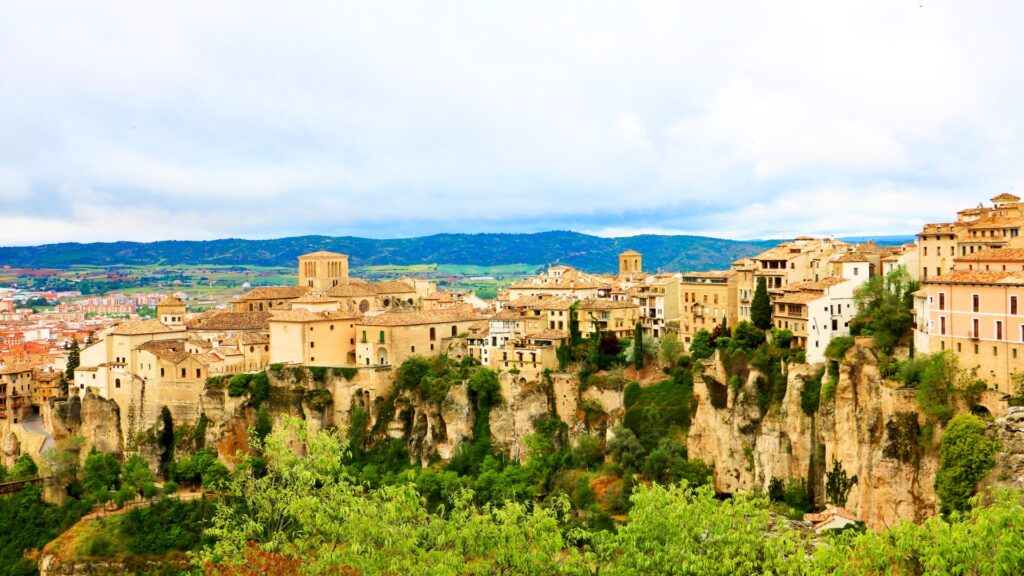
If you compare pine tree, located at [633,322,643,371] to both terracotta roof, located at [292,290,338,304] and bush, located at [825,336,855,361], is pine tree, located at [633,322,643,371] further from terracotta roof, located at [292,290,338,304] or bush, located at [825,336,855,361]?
terracotta roof, located at [292,290,338,304]

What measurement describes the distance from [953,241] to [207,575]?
44572 millimetres

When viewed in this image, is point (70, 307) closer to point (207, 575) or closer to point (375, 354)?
point (375, 354)

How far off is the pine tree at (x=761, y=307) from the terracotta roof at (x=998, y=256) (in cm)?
1145

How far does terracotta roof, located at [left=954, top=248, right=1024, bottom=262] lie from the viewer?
49125mm

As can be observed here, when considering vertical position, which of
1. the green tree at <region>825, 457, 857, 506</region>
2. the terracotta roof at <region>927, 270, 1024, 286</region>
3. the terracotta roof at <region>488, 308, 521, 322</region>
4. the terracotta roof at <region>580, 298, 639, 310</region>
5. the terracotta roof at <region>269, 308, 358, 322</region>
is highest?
the terracotta roof at <region>927, 270, 1024, 286</region>

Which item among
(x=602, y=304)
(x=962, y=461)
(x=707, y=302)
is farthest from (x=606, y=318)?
(x=962, y=461)

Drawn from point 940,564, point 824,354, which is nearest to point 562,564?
point 940,564

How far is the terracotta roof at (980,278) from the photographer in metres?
45.8

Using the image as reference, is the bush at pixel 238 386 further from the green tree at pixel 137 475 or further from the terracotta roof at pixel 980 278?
the terracotta roof at pixel 980 278

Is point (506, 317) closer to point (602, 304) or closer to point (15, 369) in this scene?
point (602, 304)

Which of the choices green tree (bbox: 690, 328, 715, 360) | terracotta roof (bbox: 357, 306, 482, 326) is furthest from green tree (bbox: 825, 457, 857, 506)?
terracotta roof (bbox: 357, 306, 482, 326)

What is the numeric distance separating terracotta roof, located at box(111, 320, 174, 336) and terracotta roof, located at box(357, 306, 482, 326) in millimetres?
15105

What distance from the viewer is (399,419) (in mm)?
69812

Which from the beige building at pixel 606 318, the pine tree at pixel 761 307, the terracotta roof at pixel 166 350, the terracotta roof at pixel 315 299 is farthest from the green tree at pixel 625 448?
the terracotta roof at pixel 166 350
